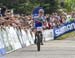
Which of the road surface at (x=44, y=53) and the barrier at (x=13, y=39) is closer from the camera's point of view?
the road surface at (x=44, y=53)

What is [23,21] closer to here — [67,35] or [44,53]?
[44,53]

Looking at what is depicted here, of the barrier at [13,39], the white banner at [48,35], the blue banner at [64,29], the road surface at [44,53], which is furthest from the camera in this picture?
the blue banner at [64,29]

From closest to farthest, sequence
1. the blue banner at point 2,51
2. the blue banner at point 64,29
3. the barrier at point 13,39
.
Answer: the blue banner at point 2,51, the barrier at point 13,39, the blue banner at point 64,29

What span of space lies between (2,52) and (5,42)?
2.76ft

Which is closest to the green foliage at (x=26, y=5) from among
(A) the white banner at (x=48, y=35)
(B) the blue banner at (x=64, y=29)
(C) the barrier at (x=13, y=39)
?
(B) the blue banner at (x=64, y=29)

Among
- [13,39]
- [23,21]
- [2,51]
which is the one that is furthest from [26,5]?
[2,51]

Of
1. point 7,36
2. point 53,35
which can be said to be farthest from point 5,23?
point 53,35

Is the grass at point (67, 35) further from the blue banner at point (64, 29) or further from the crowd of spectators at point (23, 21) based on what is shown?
the crowd of spectators at point (23, 21)

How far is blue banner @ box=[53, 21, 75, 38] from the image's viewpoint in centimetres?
3167

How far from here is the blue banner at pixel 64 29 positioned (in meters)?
31.7

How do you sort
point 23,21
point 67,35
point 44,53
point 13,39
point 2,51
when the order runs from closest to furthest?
point 2,51 < point 44,53 < point 13,39 < point 23,21 < point 67,35

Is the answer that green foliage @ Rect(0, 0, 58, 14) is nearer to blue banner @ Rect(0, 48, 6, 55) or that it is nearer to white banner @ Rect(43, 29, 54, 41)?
white banner @ Rect(43, 29, 54, 41)

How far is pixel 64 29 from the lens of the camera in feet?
107

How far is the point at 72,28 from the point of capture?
1325 inches
